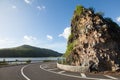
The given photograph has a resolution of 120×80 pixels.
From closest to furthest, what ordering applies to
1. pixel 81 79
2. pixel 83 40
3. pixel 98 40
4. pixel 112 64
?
pixel 81 79
pixel 112 64
pixel 98 40
pixel 83 40

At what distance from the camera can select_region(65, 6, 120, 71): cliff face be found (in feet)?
94.3

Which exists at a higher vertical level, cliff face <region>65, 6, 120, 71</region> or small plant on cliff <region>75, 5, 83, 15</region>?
small plant on cliff <region>75, 5, 83, 15</region>

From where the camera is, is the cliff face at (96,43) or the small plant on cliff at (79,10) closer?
the cliff face at (96,43)

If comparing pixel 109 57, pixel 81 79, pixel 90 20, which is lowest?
pixel 81 79

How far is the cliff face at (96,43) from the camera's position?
2875cm

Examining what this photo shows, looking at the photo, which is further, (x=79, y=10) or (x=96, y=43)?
(x=79, y=10)

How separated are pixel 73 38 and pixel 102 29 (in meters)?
9.61

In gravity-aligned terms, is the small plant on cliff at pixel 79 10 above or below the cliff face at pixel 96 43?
above

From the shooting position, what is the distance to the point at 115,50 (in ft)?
95.1

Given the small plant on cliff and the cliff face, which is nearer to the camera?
the cliff face

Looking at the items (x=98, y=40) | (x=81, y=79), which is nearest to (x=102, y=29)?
(x=98, y=40)

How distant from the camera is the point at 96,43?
30156mm

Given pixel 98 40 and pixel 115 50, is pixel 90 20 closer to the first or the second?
pixel 98 40

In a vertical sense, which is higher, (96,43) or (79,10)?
(79,10)
